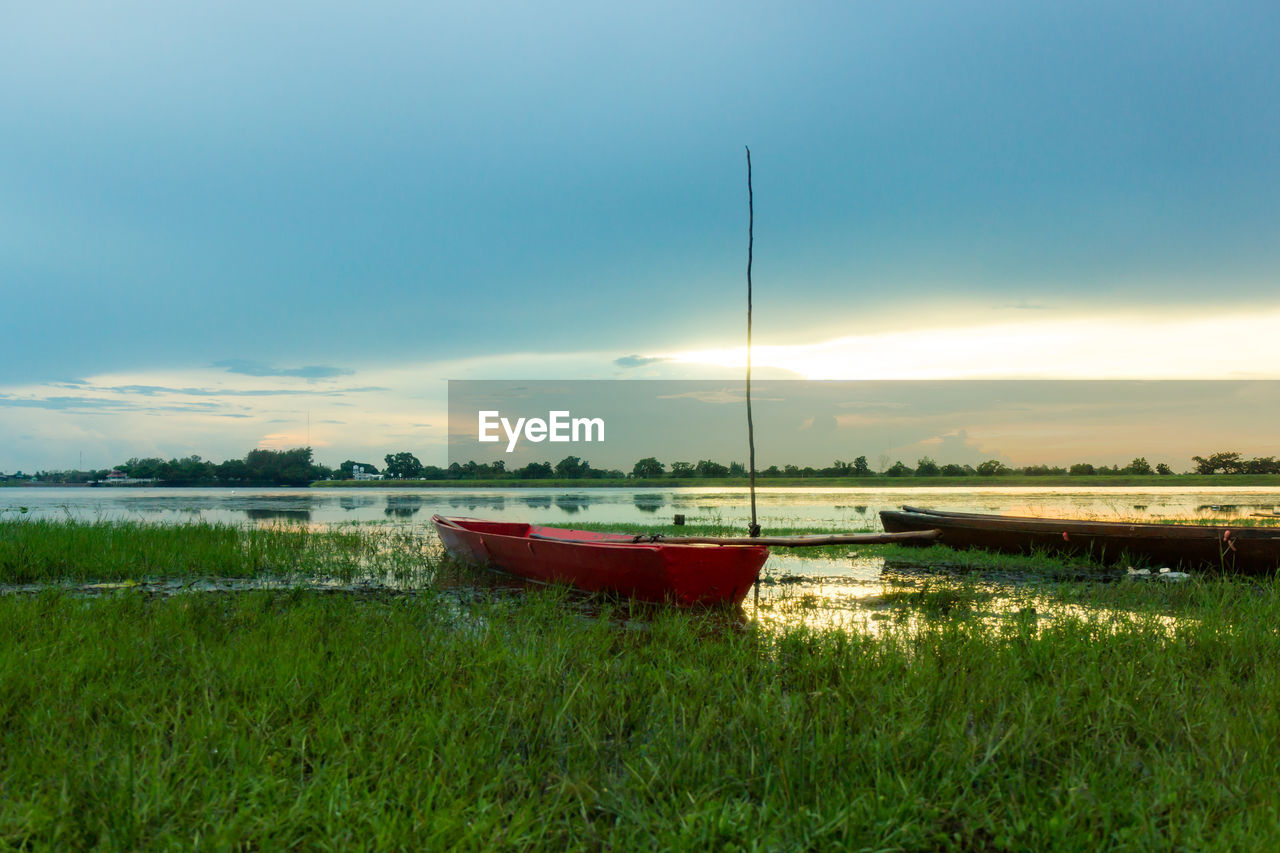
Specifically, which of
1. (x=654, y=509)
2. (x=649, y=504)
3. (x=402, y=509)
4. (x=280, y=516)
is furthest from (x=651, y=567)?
(x=649, y=504)

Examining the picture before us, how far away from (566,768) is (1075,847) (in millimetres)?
2035

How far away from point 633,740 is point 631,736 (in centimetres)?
2

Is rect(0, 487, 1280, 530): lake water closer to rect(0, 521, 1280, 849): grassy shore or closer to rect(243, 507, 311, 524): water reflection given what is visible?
rect(243, 507, 311, 524): water reflection

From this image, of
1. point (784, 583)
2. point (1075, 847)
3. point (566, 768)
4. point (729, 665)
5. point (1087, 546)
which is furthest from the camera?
point (1087, 546)

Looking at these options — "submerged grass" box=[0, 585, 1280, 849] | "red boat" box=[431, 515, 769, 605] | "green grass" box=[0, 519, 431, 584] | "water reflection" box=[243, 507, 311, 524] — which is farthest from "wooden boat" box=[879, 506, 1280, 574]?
"water reflection" box=[243, 507, 311, 524]

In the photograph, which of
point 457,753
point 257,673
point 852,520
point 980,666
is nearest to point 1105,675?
point 980,666

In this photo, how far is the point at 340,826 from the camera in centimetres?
263

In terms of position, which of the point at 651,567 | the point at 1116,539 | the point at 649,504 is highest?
the point at 651,567

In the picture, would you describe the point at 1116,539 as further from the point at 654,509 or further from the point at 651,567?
the point at 654,509

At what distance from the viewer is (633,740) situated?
357 centimetres

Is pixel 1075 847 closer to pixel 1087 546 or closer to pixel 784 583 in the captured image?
pixel 784 583

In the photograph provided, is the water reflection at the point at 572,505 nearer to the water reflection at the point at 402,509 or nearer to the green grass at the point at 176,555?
the water reflection at the point at 402,509

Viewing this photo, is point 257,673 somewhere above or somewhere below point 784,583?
above

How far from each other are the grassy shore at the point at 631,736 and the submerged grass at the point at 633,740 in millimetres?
18
